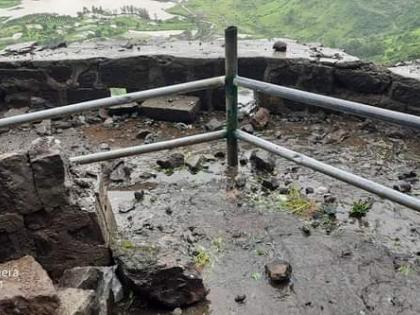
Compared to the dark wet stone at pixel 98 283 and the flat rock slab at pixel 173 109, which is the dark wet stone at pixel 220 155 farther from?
the dark wet stone at pixel 98 283

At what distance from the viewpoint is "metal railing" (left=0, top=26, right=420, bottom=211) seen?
2500 mm

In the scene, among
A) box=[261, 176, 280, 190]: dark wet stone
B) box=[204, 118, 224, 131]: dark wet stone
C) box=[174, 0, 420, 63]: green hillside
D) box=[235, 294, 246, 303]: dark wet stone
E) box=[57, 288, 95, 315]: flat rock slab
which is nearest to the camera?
box=[57, 288, 95, 315]: flat rock slab

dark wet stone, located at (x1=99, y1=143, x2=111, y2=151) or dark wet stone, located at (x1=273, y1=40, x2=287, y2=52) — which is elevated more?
dark wet stone, located at (x1=273, y1=40, x2=287, y2=52)

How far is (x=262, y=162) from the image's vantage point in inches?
143

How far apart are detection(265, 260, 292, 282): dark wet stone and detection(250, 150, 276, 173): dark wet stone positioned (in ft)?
3.75

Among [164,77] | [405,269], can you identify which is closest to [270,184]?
[405,269]

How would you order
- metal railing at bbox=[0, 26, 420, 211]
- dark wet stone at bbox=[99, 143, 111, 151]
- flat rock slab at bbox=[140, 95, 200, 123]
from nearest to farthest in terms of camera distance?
1. metal railing at bbox=[0, 26, 420, 211]
2. dark wet stone at bbox=[99, 143, 111, 151]
3. flat rock slab at bbox=[140, 95, 200, 123]

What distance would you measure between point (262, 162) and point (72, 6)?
54.0ft

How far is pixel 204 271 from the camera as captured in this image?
2.60 meters

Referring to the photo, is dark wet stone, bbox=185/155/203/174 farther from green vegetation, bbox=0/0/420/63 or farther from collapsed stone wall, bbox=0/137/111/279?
green vegetation, bbox=0/0/420/63

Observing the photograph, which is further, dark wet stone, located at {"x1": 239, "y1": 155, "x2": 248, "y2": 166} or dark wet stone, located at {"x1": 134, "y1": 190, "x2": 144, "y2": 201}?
dark wet stone, located at {"x1": 239, "y1": 155, "x2": 248, "y2": 166}

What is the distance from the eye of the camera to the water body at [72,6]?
1522 centimetres

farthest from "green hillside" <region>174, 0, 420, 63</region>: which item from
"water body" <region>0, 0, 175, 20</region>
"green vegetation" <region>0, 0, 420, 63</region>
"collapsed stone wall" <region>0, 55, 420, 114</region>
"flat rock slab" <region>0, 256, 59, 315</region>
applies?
"flat rock slab" <region>0, 256, 59, 315</region>

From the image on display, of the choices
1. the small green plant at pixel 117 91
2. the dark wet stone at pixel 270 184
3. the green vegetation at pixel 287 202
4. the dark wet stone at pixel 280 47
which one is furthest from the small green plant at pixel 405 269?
the small green plant at pixel 117 91
